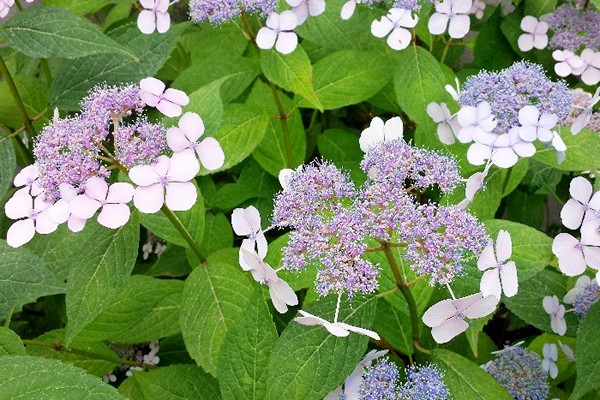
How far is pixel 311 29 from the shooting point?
1557 millimetres

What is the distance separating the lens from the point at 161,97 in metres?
1.10

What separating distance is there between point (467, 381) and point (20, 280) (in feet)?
2.53

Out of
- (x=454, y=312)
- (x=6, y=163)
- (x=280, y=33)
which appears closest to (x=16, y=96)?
(x=6, y=163)

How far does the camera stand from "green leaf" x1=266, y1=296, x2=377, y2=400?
0.97 m

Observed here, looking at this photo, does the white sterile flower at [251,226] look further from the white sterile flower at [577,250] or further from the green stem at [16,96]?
the green stem at [16,96]

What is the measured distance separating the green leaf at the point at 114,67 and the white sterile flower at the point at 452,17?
21.4 inches

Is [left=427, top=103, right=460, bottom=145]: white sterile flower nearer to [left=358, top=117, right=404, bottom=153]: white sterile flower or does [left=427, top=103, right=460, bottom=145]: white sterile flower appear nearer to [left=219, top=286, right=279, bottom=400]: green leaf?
[left=358, top=117, right=404, bottom=153]: white sterile flower

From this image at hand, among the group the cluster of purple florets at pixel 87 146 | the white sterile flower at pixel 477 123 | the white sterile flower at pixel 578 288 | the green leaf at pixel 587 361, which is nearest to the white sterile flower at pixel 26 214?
Result: the cluster of purple florets at pixel 87 146

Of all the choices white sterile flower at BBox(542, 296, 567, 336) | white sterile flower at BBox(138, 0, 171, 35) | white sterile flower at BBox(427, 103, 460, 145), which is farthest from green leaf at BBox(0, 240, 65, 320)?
white sterile flower at BBox(542, 296, 567, 336)

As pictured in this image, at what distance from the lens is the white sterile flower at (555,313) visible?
1298 millimetres

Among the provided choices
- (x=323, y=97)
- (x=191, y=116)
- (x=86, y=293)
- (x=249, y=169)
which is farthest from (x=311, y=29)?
(x=86, y=293)

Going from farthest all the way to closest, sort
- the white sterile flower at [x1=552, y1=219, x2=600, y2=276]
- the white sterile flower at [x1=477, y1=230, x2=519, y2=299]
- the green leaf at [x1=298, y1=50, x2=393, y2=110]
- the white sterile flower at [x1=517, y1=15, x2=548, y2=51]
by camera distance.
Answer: the white sterile flower at [x1=517, y1=15, x2=548, y2=51] < the green leaf at [x1=298, y1=50, x2=393, y2=110] < the white sterile flower at [x1=552, y1=219, x2=600, y2=276] < the white sterile flower at [x1=477, y1=230, x2=519, y2=299]

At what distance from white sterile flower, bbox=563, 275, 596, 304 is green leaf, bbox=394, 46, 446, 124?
449 mm

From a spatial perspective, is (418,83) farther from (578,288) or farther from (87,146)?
(87,146)
